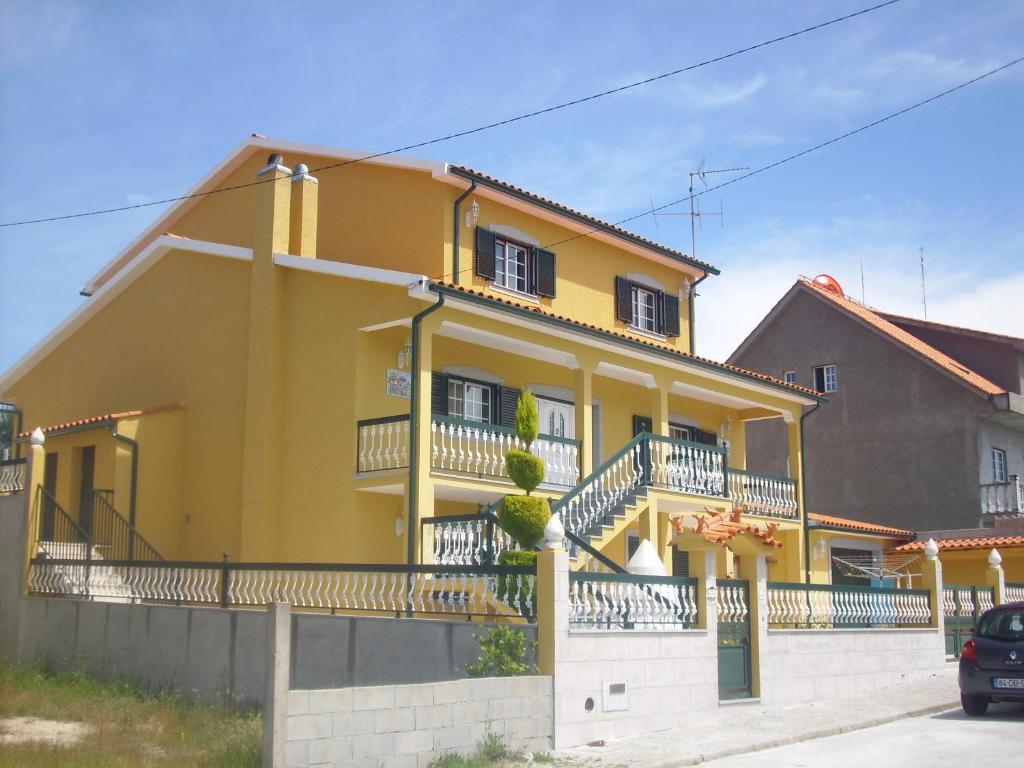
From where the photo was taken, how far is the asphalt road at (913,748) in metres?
10.9

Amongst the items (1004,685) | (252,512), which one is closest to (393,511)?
(252,512)

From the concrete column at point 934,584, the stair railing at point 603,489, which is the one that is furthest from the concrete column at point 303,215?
the concrete column at point 934,584

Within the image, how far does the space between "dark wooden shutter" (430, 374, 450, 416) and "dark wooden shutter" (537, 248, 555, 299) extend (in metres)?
3.75

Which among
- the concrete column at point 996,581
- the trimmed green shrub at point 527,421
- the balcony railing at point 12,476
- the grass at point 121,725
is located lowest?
the grass at point 121,725

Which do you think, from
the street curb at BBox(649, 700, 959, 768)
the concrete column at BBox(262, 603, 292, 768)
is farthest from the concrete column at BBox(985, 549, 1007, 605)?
the concrete column at BBox(262, 603, 292, 768)

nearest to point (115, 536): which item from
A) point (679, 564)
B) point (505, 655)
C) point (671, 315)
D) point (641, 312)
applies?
point (505, 655)

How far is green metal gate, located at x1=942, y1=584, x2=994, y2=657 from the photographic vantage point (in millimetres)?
20525

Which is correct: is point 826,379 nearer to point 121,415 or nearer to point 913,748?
point 121,415

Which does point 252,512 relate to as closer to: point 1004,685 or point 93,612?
point 93,612

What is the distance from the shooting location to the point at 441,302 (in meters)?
16.5

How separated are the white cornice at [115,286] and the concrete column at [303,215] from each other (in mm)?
862

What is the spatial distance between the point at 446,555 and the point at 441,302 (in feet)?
12.1

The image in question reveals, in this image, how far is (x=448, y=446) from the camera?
17.2 meters

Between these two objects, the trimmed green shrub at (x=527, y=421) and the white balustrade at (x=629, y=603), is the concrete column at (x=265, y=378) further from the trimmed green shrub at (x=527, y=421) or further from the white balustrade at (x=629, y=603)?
the white balustrade at (x=629, y=603)
